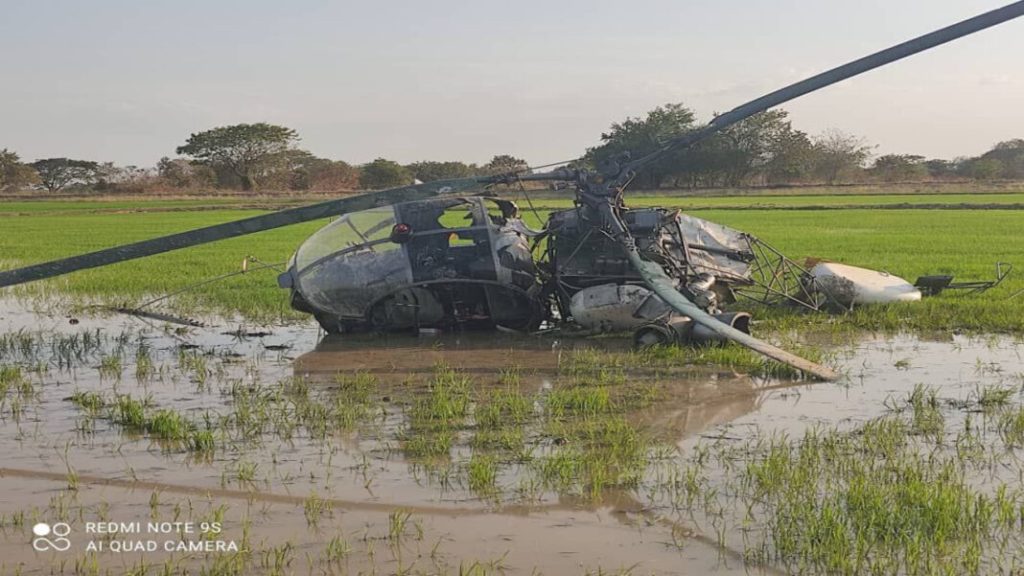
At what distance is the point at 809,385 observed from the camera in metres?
9.05

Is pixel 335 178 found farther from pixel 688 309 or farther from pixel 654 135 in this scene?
pixel 688 309

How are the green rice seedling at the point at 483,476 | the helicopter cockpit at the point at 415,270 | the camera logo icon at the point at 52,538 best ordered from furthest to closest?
1. the helicopter cockpit at the point at 415,270
2. the green rice seedling at the point at 483,476
3. the camera logo icon at the point at 52,538

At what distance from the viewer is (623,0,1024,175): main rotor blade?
348 inches

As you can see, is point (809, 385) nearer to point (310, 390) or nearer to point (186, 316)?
point (310, 390)

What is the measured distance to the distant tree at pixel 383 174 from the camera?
8294 cm

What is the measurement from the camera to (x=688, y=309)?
9992mm

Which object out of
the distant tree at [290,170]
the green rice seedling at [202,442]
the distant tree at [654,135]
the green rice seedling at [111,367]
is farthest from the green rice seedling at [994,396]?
the distant tree at [290,170]

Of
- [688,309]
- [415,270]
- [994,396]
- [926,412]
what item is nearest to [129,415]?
[415,270]

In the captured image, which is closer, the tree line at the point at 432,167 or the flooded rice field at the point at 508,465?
the flooded rice field at the point at 508,465

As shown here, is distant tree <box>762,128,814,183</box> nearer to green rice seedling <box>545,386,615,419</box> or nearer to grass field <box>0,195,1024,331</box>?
grass field <box>0,195,1024,331</box>

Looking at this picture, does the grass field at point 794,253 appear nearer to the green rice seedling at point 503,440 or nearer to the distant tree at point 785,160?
the green rice seedling at point 503,440

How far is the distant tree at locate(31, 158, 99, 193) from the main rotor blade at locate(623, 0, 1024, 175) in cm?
9135

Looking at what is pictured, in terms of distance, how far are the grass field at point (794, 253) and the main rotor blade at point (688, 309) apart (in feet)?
9.95

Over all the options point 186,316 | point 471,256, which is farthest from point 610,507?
point 186,316
